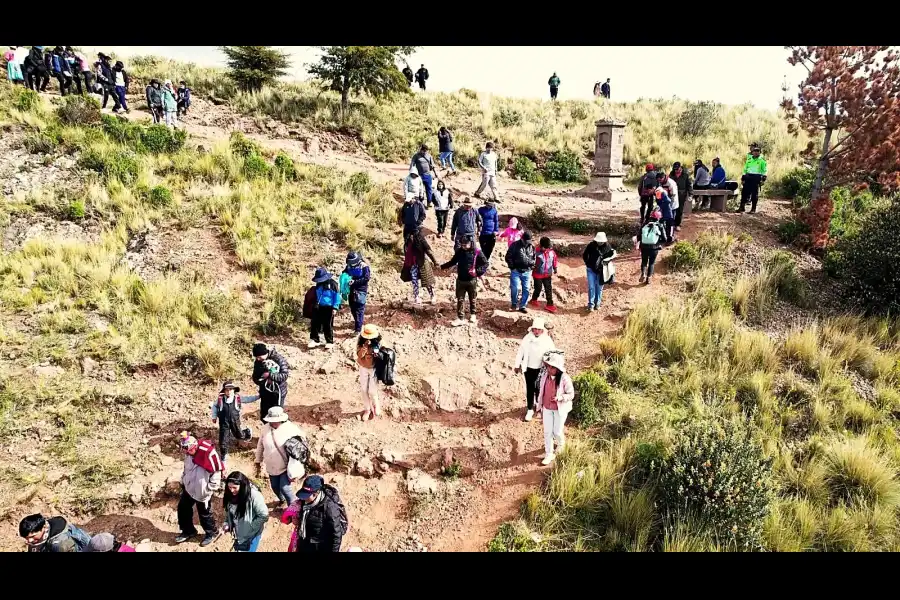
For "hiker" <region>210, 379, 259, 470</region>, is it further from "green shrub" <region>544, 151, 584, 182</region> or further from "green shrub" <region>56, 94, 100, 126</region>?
"green shrub" <region>544, 151, 584, 182</region>

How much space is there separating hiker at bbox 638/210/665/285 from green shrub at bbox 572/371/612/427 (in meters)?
4.08

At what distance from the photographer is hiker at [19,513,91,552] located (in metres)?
5.17

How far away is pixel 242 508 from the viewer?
217 inches

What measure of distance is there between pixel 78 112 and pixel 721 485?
2031 centimetres

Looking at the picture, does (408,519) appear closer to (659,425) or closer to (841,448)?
(659,425)

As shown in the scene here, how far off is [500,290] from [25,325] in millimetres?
9773

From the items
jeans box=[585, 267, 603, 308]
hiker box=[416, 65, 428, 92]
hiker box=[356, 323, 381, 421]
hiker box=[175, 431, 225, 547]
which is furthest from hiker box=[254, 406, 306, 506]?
hiker box=[416, 65, 428, 92]

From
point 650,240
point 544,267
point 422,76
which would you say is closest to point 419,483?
point 544,267

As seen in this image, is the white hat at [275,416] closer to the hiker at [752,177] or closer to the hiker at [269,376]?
the hiker at [269,376]

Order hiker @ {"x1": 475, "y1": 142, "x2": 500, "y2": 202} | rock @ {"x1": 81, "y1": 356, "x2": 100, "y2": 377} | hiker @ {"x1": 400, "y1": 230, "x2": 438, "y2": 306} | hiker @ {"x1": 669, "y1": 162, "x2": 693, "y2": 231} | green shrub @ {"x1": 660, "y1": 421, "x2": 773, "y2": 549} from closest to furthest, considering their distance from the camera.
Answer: green shrub @ {"x1": 660, "y1": 421, "x2": 773, "y2": 549} → rock @ {"x1": 81, "y1": 356, "x2": 100, "y2": 377} → hiker @ {"x1": 400, "y1": 230, "x2": 438, "y2": 306} → hiker @ {"x1": 669, "y1": 162, "x2": 693, "y2": 231} → hiker @ {"x1": 475, "y1": 142, "x2": 500, "y2": 202}

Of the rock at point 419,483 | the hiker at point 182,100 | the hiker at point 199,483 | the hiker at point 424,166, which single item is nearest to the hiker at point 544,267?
the hiker at point 424,166

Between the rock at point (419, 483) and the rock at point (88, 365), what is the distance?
6278mm

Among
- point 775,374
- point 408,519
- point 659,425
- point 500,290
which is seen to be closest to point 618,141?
point 500,290

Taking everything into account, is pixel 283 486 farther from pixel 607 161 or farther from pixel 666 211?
pixel 607 161
